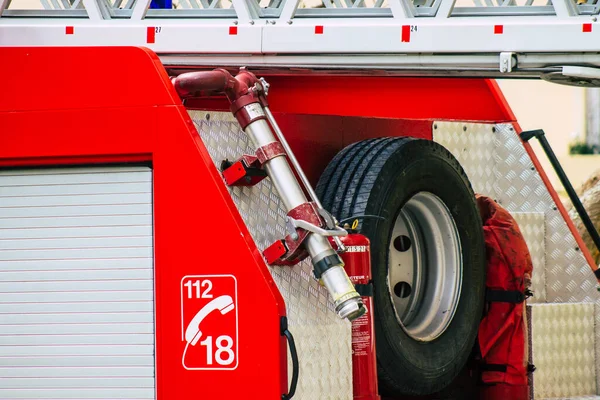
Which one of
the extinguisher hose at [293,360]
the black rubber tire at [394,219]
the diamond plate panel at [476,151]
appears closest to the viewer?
the extinguisher hose at [293,360]

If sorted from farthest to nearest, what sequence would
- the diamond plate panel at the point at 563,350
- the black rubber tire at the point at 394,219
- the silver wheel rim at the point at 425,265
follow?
the diamond plate panel at the point at 563,350 < the silver wheel rim at the point at 425,265 < the black rubber tire at the point at 394,219

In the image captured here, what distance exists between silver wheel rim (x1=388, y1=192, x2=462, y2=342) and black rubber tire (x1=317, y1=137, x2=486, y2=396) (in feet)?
0.13

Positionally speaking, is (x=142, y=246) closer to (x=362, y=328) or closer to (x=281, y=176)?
(x=281, y=176)

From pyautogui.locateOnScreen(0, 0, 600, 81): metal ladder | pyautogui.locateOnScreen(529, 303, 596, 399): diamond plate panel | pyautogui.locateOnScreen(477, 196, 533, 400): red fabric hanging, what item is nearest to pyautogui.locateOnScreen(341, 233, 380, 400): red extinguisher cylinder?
pyautogui.locateOnScreen(0, 0, 600, 81): metal ladder

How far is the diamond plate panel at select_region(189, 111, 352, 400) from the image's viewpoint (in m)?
4.04

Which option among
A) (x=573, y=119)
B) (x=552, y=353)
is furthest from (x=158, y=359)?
(x=573, y=119)

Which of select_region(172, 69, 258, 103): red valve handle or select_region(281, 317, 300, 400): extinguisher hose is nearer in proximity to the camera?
select_region(281, 317, 300, 400): extinguisher hose

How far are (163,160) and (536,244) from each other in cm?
252

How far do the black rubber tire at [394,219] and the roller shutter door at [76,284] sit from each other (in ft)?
2.78

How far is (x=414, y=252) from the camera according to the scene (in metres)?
5.02

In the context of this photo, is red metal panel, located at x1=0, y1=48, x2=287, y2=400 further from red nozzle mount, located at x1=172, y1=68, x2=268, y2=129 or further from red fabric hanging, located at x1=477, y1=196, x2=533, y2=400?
red fabric hanging, located at x1=477, y1=196, x2=533, y2=400

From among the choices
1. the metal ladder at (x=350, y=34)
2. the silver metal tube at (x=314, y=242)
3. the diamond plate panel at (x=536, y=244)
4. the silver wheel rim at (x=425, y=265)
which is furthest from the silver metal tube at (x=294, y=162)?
the diamond plate panel at (x=536, y=244)

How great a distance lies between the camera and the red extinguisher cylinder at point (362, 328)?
13.6ft

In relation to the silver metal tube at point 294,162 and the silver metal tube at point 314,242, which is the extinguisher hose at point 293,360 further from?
the silver metal tube at point 294,162
